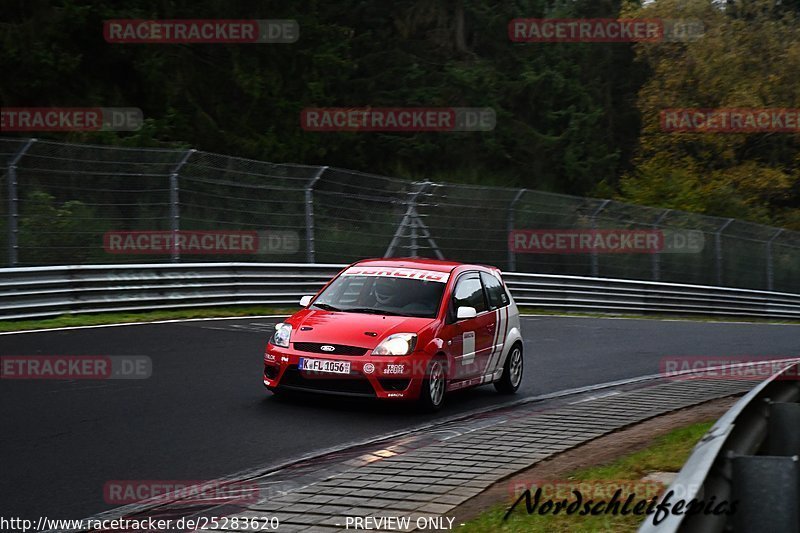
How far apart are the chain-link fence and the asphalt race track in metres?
2.15

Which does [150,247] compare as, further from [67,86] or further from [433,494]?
[67,86]

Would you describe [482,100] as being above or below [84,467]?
above

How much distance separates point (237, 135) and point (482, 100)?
12.4m

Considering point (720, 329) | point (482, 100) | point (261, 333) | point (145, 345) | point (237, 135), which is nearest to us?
point (145, 345)

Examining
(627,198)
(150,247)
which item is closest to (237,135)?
(627,198)

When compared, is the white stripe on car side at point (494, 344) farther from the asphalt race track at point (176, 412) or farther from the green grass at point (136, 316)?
the green grass at point (136, 316)

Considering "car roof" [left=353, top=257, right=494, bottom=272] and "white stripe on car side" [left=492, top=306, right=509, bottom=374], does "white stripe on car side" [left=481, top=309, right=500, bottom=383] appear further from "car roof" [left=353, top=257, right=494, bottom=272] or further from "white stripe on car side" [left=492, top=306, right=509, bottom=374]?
"car roof" [left=353, top=257, right=494, bottom=272]

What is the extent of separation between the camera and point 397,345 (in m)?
10.9

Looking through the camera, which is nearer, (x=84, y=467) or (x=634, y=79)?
(x=84, y=467)

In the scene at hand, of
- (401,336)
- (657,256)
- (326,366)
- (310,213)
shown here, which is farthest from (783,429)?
(657,256)

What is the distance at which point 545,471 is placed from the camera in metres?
8.27

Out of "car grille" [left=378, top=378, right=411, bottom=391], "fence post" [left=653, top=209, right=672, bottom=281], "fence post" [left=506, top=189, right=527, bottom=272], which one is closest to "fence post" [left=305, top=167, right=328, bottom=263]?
"fence post" [left=506, top=189, right=527, bottom=272]

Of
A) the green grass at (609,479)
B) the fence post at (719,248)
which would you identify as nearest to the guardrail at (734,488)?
the green grass at (609,479)

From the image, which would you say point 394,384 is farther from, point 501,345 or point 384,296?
point 501,345
